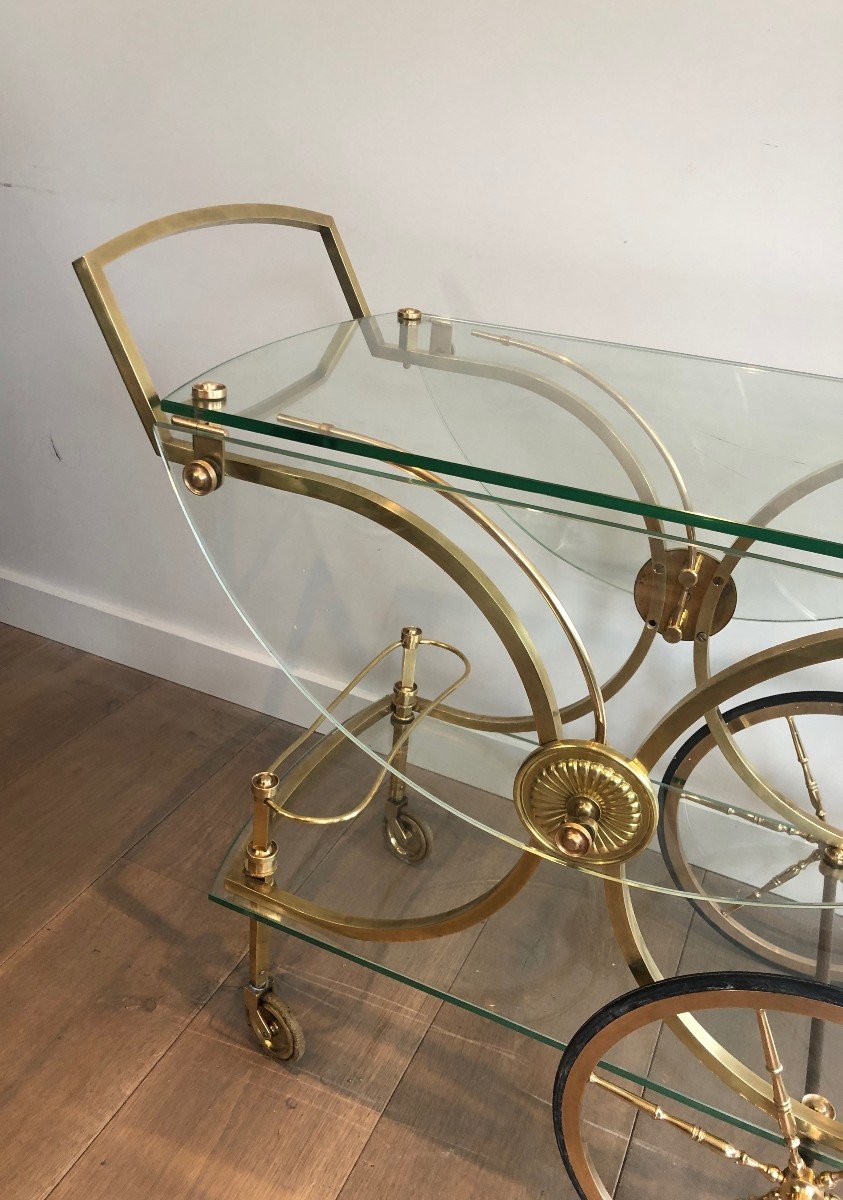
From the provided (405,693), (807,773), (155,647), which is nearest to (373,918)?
(405,693)

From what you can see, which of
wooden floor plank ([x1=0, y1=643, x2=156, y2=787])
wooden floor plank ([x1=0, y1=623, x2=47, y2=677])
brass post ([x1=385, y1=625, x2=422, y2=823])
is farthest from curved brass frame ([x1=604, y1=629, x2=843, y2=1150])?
wooden floor plank ([x1=0, y1=623, x2=47, y2=677])

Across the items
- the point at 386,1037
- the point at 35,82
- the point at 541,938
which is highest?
the point at 35,82

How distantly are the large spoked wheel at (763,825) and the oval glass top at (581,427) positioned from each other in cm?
20

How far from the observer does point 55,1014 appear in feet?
3.74

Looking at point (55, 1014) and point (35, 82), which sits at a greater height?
point (35, 82)

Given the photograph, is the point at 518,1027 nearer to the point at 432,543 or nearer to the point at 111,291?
the point at 432,543

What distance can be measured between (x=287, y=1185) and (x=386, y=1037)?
0.21m

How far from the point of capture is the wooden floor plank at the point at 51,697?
5.19 ft

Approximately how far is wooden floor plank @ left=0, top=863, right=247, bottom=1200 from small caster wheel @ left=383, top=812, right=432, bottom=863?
312 mm

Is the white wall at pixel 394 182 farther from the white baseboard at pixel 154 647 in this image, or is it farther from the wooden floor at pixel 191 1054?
the wooden floor at pixel 191 1054

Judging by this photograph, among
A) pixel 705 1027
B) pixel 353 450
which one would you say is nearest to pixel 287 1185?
pixel 705 1027

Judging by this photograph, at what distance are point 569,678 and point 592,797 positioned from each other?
107 mm

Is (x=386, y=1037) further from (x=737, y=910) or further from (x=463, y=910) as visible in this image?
(x=737, y=910)

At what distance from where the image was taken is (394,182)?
1.27 metres
